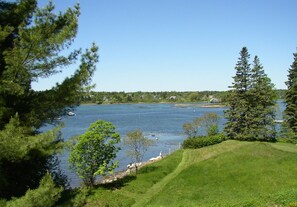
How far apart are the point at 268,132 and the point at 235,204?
105 feet

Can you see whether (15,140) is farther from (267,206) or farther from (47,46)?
(267,206)

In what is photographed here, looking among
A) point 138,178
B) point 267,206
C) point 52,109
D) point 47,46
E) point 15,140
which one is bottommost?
point 138,178

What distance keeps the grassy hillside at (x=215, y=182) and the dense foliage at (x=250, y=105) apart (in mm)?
10694

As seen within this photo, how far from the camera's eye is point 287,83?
52.5 metres

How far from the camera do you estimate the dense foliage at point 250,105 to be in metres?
48.5

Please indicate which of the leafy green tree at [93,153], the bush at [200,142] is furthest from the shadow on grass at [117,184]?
the bush at [200,142]

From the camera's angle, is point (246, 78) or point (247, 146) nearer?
point (247, 146)

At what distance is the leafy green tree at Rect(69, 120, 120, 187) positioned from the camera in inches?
1138

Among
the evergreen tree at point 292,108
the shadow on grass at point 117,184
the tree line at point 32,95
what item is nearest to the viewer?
the tree line at point 32,95

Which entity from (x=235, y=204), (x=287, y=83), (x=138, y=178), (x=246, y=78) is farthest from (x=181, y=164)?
(x=287, y=83)

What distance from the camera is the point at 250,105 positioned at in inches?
1975

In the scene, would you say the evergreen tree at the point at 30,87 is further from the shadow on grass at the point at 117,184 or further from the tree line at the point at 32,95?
the shadow on grass at the point at 117,184

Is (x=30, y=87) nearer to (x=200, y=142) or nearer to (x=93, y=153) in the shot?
(x=93, y=153)

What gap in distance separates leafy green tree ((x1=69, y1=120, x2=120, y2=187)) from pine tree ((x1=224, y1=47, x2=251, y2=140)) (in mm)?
24666
